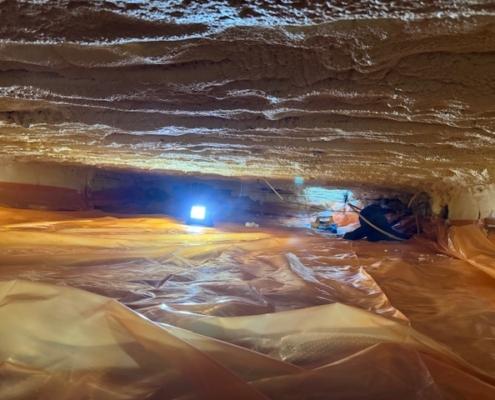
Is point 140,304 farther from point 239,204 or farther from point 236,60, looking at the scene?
point 239,204

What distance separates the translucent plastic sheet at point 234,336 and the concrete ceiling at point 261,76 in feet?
1.81

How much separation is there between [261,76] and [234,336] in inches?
25.0

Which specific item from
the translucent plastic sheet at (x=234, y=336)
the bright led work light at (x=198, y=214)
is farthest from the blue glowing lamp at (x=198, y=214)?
the translucent plastic sheet at (x=234, y=336)

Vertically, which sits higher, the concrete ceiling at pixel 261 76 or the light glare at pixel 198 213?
the concrete ceiling at pixel 261 76

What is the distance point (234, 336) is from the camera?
0.76 meters

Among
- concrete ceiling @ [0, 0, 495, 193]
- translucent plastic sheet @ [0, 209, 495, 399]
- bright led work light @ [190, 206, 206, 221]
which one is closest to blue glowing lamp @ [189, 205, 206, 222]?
bright led work light @ [190, 206, 206, 221]

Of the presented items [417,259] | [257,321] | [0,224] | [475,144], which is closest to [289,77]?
[257,321]

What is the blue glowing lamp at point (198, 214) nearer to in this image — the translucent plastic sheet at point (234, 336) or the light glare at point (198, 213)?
the light glare at point (198, 213)

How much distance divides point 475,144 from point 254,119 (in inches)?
35.7

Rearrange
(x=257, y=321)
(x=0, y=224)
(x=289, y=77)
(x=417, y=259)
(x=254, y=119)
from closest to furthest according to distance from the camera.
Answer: (x=257, y=321), (x=289, y=77), (x=254, y=119), (x=417, y=259), (x=0, y=224)

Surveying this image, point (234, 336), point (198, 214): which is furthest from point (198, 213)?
point (234, 336)

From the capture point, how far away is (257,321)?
79 centimetres

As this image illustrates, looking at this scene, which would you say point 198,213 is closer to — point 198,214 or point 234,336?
point 198,214

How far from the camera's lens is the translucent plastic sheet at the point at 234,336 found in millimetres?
584
